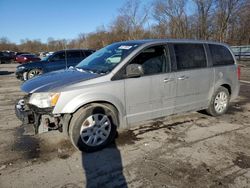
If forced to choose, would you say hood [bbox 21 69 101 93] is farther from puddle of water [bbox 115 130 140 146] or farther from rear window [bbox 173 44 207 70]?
rear window [bbox 173 44 207 70]

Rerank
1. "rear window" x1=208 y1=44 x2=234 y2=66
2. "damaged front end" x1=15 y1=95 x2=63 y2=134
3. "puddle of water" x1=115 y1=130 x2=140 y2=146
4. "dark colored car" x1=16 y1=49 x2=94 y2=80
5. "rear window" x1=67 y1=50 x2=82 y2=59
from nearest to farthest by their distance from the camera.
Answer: "damaged front end" x1=15 y1=95 x2=63 y2=134 < "puddle of water" x1=115 y1=130 x2=140 y2=146 < "rear window" x1=208 y1=44 x2=234 y2=66 < "dark colored car" x1=16 y1=49 x2=94 y2=80 < "rear window" x1=67 y1=50 x2=82 y2=59

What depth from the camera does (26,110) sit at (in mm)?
3971

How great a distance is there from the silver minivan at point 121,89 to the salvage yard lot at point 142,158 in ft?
1.23

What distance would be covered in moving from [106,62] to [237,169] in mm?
2809

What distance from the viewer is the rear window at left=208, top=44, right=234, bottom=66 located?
18.2ft

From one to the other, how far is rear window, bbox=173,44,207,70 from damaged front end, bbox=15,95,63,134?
8.53ft

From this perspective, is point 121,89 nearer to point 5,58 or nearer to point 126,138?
point 126,138

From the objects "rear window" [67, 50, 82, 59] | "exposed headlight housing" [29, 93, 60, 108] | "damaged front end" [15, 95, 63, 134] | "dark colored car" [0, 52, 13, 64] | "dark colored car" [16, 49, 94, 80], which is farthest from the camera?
"dark colored car" [0, 52, 13, 64]

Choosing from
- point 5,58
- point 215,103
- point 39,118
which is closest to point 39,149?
point 39,118

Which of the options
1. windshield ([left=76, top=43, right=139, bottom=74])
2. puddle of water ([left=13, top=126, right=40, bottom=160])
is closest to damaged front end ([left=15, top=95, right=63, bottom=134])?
puddle of water ([left=13, top=126, right=40, bottom=160])

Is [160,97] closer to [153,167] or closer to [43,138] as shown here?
[153,167]

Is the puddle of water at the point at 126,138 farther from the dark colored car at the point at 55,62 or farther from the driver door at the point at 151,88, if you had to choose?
the dark colored car at the point at 55,62

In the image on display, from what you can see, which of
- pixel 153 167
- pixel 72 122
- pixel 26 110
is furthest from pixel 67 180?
pixel 26 110

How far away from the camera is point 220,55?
5.71 m
